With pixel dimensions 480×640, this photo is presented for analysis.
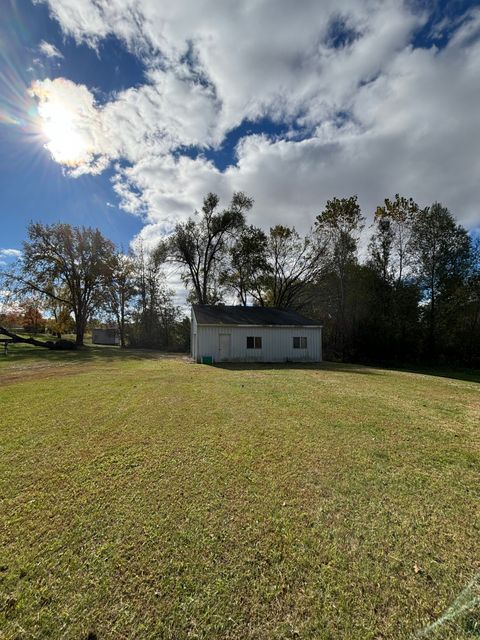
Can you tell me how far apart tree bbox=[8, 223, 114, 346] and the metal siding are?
17.6m

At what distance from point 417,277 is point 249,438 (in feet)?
72.1

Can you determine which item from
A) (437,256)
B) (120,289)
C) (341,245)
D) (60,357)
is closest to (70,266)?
(120,289)

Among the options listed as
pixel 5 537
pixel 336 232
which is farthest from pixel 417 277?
pixel 5 537

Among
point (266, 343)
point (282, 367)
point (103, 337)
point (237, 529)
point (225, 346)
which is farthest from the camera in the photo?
point (103, 337)

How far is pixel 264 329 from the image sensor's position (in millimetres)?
17109

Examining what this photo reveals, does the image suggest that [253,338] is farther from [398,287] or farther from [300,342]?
[398,287]

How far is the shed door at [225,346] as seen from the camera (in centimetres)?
1662

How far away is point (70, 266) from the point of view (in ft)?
88.2

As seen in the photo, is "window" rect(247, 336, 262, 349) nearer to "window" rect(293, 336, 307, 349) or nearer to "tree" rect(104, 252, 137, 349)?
"window" rect(293, 336, 307, 349)

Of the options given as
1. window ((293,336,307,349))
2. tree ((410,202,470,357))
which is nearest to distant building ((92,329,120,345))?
window ((293,336,307,349))

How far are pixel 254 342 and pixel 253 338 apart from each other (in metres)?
0.26

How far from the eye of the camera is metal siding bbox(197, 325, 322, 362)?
16.5 metres

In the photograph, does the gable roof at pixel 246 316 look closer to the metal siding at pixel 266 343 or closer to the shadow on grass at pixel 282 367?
the metal siding at pixel 266 343

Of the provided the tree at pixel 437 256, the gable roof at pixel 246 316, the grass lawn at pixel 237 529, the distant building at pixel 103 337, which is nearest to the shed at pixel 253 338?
the gable roof at pixel 246 316
